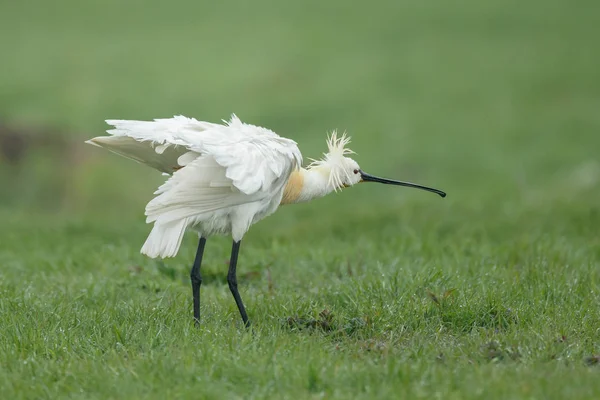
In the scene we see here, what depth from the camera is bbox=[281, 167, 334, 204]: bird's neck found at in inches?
244

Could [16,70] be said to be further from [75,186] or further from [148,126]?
[148,126]

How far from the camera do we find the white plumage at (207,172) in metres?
5.45

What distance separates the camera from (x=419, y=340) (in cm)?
540

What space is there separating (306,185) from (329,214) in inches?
182

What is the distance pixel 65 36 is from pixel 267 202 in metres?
15.6

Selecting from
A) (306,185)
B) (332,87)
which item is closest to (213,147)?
(306,185)

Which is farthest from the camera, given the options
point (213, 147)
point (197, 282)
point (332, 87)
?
point (332, 87)

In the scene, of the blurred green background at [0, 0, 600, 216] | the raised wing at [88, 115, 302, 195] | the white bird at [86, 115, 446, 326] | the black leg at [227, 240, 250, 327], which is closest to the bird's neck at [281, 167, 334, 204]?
the white bird at [86, 115, 446, 326]

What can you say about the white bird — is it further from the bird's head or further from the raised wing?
the bird's head

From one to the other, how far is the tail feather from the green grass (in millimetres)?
435

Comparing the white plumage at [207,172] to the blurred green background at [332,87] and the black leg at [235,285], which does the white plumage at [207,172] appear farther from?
the blurred green background at [332,87]

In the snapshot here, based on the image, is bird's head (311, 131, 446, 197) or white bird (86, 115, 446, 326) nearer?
white bird (86, 115, 446, 326)

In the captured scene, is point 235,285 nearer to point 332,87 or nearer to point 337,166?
point 337,166

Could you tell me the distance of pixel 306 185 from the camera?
6262mm
